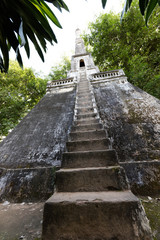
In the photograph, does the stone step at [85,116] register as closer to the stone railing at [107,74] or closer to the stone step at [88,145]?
the stone step at [88,145]

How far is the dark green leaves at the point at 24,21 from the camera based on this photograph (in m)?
1.60

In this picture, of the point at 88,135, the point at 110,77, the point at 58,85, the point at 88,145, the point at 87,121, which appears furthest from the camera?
the point at 58,85

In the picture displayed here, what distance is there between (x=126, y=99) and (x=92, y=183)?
13.2 feet

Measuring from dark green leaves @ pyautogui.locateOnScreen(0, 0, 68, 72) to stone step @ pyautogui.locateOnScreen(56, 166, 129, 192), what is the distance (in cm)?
196

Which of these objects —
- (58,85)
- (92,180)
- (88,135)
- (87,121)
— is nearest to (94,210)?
(92,180)

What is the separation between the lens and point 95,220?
1.09 metres

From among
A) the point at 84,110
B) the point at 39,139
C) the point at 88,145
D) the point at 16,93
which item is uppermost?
the point at 16,93

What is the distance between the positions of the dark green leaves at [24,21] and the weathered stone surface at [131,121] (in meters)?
2.82

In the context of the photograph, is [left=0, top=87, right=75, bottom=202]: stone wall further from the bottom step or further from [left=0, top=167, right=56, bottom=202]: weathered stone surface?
the bottom step

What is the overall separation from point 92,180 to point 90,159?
1.22 feet

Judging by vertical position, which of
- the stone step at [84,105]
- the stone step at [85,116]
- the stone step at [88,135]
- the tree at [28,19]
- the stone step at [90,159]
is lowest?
the stone step at [90,159]

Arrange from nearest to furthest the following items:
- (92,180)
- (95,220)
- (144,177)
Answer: (95,220) < (92,180) < (144,177)

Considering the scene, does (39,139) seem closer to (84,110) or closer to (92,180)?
(84,110)

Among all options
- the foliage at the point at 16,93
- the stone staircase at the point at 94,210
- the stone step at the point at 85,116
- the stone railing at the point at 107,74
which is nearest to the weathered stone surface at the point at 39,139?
the stone step at the point at 85,116
